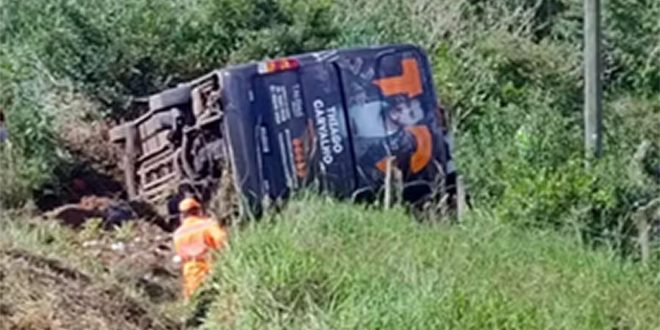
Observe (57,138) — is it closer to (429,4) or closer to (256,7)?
(256,7)

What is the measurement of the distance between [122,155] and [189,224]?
3976mm

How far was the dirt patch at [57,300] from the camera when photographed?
25.9ft

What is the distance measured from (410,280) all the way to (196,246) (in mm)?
2597

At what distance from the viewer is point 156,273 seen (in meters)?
11.7

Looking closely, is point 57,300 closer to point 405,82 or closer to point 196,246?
point 196,246

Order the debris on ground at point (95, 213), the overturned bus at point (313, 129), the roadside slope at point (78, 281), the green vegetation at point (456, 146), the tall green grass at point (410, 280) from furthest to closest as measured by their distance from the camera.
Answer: the debris on ground at point (95, 213)
the overturned bus at point (313, 129)
the green vegetation at point (456, 146)
the roadside slope at point (78, 281)
the tall green grass at point (410, 280)

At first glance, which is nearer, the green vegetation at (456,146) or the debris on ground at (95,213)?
the green vegetation at (456,146)

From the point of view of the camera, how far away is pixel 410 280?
8438 millimetres

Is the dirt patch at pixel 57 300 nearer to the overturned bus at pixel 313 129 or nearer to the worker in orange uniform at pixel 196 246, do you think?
the worker in orange uniform at pixel 196 246

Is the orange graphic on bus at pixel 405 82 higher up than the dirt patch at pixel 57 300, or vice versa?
the orange graphic on bus at pixel 405 82

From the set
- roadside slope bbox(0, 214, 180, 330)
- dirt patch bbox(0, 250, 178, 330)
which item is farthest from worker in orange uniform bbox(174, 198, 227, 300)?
dirt patch bbox(0, 250, 178, 330)

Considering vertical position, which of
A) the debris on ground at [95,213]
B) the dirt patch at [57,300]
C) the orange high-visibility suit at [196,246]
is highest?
the dirt patch at [57,300]

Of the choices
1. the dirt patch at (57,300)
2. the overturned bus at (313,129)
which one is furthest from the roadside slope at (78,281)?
the overturned bus at (313,129)

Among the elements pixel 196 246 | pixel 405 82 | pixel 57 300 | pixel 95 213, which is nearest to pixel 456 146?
pixel 405 82
